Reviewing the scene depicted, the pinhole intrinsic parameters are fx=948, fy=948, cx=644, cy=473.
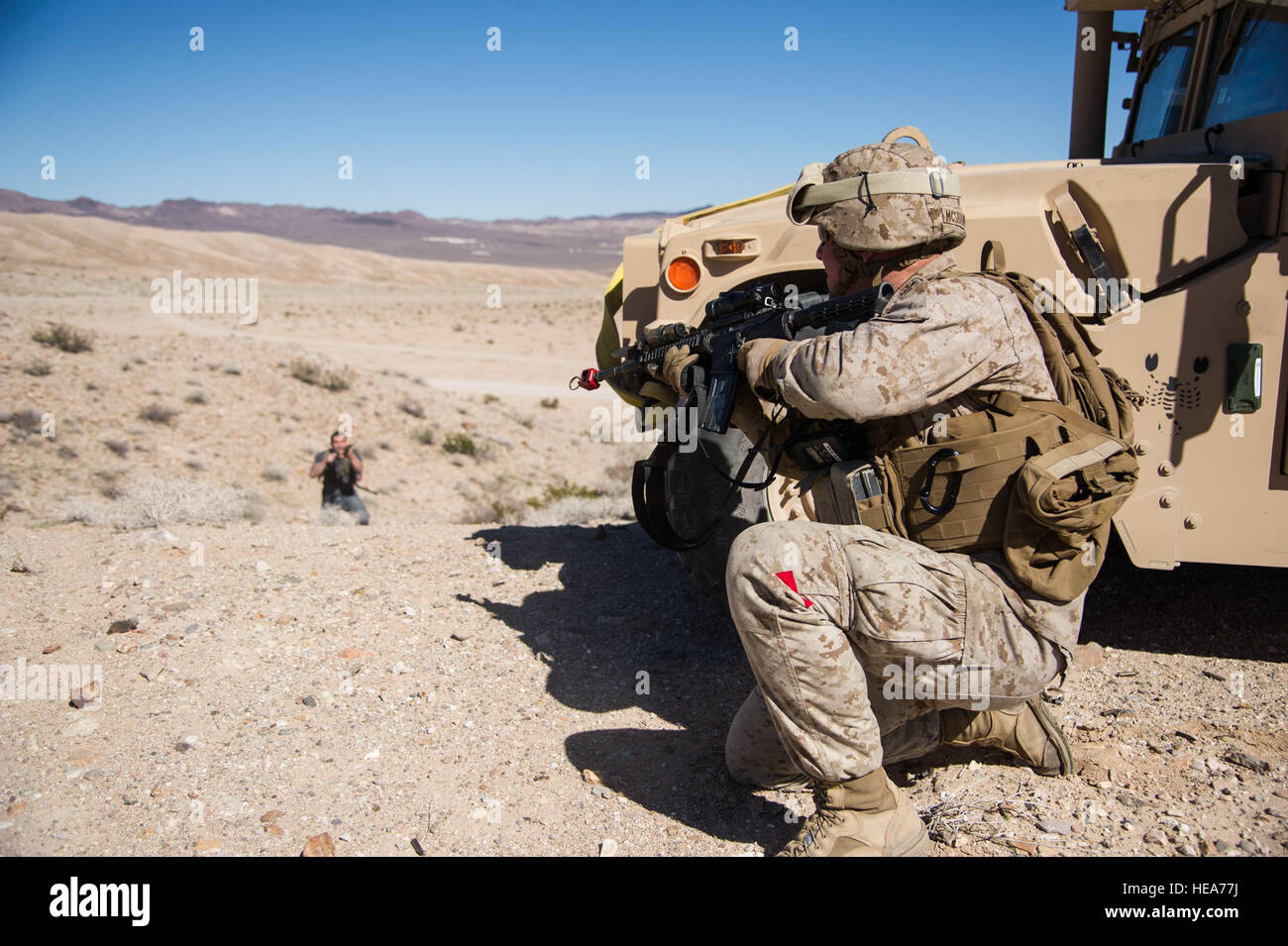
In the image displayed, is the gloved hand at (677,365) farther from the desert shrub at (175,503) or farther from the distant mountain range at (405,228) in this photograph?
the distant mountain range at (405,228)

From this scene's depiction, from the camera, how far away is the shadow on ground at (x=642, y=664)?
9.61 feet

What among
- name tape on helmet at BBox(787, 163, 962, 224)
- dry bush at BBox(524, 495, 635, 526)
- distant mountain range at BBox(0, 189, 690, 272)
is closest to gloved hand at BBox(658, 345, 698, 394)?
name tape on helmet at BBox(787, 163, 962, 224)

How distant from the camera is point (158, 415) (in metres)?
10.1

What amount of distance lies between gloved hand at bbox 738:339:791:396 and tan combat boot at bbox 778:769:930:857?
3.60ft

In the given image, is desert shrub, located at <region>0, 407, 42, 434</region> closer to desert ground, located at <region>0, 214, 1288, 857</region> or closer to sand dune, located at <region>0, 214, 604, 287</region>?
desert ground, located at <region>0, 214, 1288, 857</region>

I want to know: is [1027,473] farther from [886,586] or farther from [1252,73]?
[1252,73]

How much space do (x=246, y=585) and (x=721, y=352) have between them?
8.46 ft

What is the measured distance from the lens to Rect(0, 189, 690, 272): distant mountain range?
116 m

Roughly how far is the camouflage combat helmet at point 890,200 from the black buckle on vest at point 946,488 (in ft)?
1.95

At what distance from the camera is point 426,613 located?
4.21 meters

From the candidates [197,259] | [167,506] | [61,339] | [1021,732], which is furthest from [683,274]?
[197,259]

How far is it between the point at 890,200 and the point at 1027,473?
838 millimetres

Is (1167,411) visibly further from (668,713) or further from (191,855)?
(191,855)

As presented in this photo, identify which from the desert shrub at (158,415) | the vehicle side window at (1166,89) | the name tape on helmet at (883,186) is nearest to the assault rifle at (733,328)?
the name tape on helmet at (883,186)
